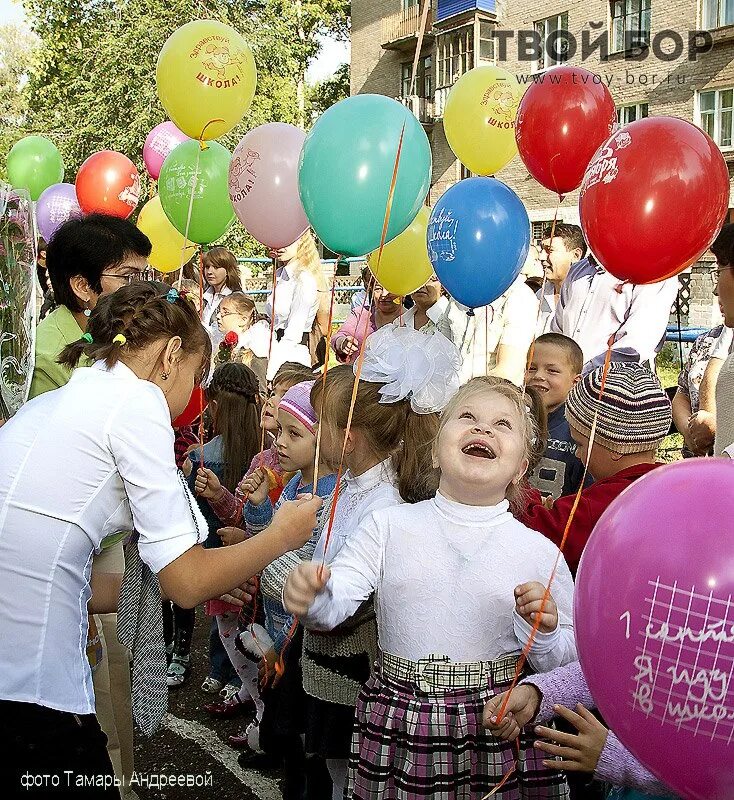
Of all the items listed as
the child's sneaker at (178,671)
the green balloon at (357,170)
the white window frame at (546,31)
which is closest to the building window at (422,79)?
the white window frame at (546,31)

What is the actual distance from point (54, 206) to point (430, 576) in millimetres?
6023

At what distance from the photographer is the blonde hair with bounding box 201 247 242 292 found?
22.6 feet

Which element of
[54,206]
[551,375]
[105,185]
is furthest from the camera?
[54,206]

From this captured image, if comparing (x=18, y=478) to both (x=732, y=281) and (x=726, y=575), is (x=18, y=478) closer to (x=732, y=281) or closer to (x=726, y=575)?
(x=726, y=575)

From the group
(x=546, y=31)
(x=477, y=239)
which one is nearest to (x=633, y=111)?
(x=546, y=31)

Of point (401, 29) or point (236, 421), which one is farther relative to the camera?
point (401, 29)

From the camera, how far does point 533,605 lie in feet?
6.29

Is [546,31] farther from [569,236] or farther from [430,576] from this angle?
[430,576]

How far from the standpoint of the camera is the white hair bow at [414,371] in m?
2.61

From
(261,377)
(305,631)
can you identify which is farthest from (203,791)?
(261,377)

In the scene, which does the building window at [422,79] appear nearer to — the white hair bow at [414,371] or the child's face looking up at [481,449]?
the white hair bow at [414,371]

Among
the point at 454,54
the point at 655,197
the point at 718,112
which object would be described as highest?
the point at 454,54

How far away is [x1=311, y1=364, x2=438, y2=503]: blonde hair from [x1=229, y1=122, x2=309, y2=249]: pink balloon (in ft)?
6.24

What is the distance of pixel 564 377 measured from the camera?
3777 mm
